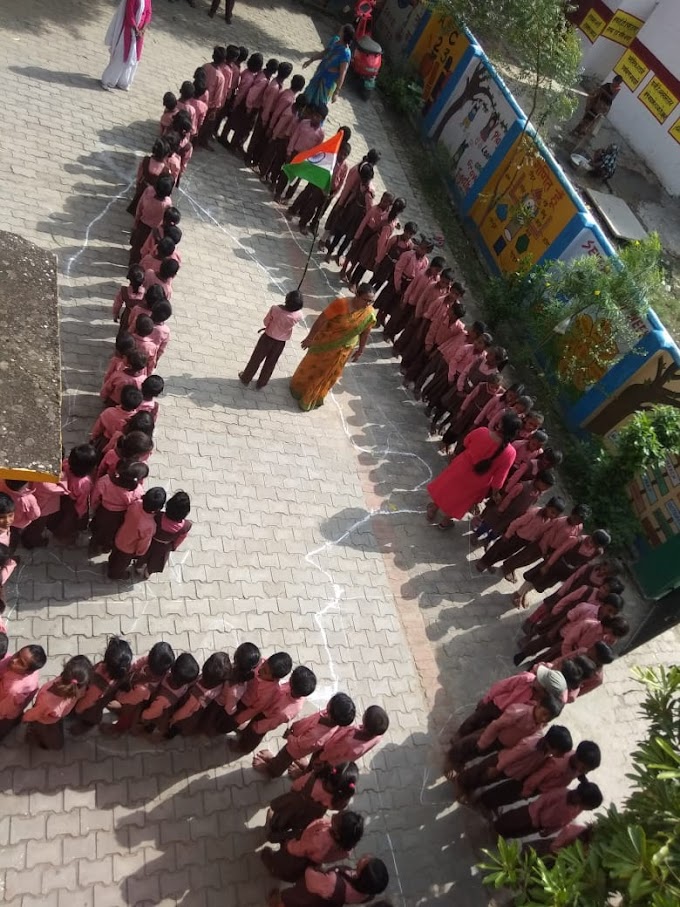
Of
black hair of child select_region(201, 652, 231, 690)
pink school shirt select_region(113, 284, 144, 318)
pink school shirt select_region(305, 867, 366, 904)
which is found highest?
pink school shirt select_region(305, 867, 366, 904)

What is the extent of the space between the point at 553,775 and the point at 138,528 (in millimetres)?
3326

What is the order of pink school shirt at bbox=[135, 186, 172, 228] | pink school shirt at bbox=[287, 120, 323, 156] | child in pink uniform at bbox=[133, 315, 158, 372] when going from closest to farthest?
child in pink uniform at bbox=[133, 315, 158, 372] → pink school shirt at bbox=[135, 186, 172, 228] → pink school shirt at bbox=[287, 120, 323, 156]

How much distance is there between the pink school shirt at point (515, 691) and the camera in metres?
5.25

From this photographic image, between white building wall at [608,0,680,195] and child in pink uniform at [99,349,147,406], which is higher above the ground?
white building wall at [608,0,680,195]

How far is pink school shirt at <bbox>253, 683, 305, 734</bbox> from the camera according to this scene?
15.3ft

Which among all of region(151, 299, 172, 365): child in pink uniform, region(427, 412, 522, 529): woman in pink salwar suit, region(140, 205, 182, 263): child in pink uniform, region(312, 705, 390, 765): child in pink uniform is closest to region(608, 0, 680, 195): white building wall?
region(427, 412, 522, 529): woman in pink salwar suit

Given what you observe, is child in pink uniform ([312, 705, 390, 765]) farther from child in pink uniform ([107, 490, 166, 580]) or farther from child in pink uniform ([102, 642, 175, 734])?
child in pink uniform ([107, 490, 166, 580])

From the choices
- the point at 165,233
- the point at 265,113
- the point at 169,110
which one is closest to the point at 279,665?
the point at 165,233

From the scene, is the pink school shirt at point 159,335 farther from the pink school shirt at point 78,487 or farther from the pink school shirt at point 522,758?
the pink school shirt at point 522,758

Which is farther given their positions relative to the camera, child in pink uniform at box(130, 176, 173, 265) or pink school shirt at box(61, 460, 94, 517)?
child in pink uniform at box(130, 176, 173, 265)

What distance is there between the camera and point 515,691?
5301 mm

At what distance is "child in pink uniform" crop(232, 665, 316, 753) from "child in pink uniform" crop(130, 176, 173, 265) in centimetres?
505

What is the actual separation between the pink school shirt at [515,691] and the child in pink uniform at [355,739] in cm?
121

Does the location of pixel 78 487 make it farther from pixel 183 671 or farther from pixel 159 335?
pixel 159 335
